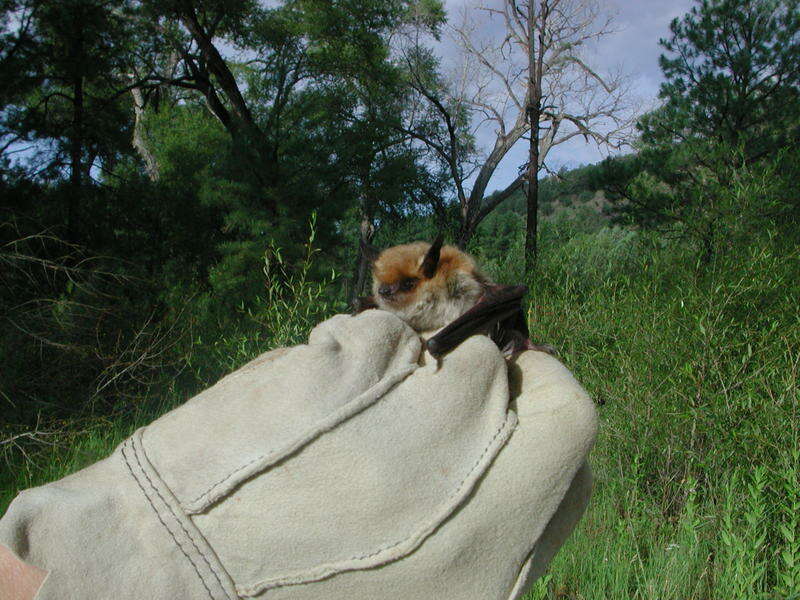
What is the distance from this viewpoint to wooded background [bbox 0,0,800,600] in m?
4.31

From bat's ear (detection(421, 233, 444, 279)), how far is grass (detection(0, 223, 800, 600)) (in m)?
1.75

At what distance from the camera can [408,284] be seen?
3012 mm

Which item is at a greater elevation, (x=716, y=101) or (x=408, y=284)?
(x=716, y=101)

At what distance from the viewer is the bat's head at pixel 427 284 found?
2.88 m

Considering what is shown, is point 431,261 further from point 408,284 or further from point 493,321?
point 493,321

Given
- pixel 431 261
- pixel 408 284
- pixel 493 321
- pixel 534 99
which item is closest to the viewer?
pixel 493 321

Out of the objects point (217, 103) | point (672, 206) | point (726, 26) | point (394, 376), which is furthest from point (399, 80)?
point (394, 376)

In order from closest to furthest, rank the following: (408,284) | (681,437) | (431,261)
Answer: (431,261)
(408,284)
(681,437)

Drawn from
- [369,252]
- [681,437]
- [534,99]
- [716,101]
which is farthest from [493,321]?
[534,99]

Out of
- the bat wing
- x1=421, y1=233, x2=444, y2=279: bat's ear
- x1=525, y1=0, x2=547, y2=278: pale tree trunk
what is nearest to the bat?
x1=421, y1=233, x2=444, y2=279: bat's ear

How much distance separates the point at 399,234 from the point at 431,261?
12.5 metres

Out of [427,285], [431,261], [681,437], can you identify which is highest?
[431,261]

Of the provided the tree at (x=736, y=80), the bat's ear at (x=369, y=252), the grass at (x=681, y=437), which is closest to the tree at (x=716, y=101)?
the tree at (x=736, y=80)

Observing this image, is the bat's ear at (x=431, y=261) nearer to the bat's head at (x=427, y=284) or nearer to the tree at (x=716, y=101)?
the bat's head at (x=427, y=284)
